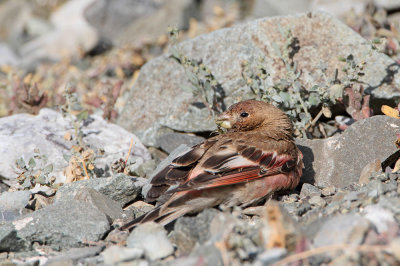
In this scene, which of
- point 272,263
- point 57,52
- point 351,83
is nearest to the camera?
point 272,263

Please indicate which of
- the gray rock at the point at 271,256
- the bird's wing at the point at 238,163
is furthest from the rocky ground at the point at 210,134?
the bird's wing at the point at 238,163

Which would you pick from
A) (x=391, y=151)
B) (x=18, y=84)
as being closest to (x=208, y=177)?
(x=391, y=151)

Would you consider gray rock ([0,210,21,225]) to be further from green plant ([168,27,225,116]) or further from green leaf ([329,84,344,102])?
green leaf ([329,84,344,102])

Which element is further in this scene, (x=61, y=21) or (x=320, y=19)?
(x=61, y=21)

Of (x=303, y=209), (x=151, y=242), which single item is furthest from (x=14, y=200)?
(x=303, y=209)

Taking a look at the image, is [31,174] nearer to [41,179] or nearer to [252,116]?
[41,179]

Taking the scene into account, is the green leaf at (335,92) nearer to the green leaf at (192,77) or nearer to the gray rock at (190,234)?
the green leaf at (192,77)

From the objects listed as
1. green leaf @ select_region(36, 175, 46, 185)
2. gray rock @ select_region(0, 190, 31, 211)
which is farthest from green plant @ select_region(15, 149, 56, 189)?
gray rock @ select_region(0, 190, 31, 211)

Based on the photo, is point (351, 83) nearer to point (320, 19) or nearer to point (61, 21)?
point (320, 19)
